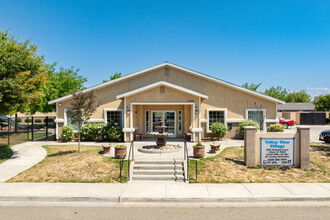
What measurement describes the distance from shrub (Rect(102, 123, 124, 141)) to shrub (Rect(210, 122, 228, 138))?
23.1 ft

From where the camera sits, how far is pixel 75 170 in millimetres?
9633

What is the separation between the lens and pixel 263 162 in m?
10.1

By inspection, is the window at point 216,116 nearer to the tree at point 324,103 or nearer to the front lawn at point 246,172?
the front lawn at point 246,172

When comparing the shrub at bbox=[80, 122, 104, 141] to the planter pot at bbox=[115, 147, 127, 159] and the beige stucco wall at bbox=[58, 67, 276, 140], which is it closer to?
the beige stucco wall at bbox=[58, 67, 276, 140]

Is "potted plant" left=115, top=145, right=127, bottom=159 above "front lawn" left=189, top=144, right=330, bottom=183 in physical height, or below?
above

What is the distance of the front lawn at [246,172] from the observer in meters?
8.71

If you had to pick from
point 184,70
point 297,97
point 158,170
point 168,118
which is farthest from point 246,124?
point 297,97

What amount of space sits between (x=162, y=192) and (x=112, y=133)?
958 cm

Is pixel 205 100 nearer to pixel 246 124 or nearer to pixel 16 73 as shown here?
pixel 246 124

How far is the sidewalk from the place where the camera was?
7.04 m

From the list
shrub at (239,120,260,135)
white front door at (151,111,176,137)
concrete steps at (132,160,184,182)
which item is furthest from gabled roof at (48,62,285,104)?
concrete steps at (132,160,184,182)

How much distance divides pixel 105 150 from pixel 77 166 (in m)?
2.19

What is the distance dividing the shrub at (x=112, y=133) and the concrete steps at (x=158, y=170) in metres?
6.51
